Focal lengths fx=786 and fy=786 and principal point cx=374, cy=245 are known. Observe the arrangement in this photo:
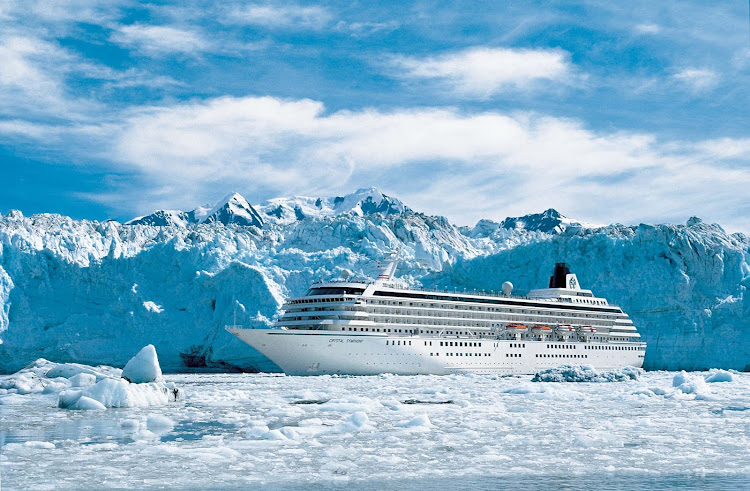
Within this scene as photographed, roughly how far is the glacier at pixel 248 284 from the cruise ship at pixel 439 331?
2.74 metres

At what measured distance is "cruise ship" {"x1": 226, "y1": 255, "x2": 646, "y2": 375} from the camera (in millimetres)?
37500

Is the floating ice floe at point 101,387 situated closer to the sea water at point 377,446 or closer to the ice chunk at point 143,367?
the ice chunk at point 143,367

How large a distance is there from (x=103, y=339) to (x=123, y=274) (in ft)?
14.4

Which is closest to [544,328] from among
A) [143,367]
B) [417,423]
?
[143,367]

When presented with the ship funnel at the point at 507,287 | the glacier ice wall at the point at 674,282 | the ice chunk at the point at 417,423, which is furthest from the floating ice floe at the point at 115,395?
the glacier ice wall at the point at 674,282

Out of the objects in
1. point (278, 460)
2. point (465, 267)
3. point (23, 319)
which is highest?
point (465, 267)

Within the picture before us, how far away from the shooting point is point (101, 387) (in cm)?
1823

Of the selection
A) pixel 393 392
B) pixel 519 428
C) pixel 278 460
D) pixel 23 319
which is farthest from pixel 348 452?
pixel 23 319

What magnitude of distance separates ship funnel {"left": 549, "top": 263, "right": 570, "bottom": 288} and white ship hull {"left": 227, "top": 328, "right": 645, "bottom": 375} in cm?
380

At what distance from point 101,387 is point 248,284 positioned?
29874mm

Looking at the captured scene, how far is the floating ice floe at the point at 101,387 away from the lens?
1806 cm

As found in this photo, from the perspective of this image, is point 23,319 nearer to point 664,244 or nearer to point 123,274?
point 123,274

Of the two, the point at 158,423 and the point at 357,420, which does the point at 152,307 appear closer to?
the point at 158,423

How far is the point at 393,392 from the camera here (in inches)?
965
